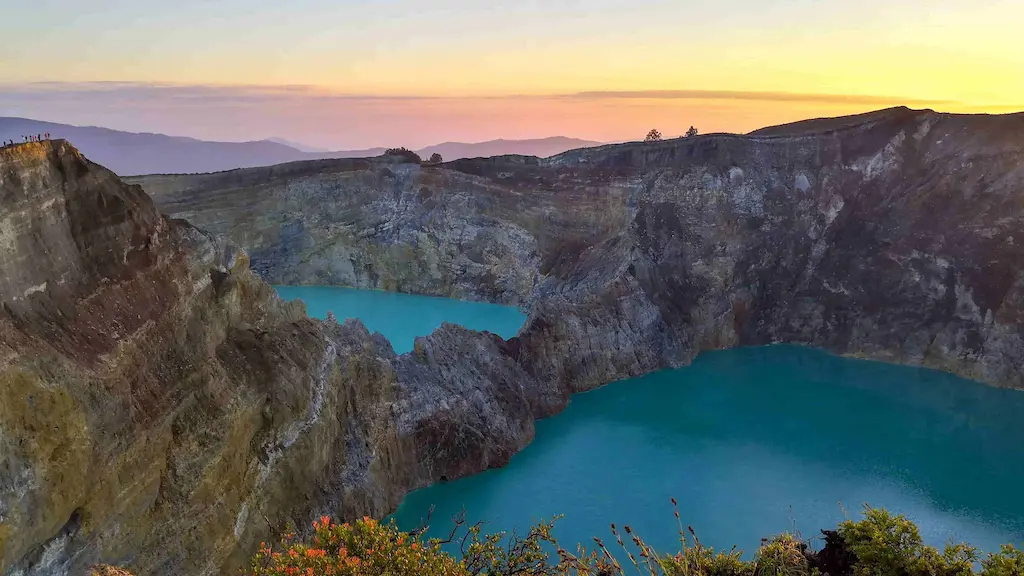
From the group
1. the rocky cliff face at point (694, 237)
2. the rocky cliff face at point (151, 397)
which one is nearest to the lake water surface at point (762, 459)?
the rocky cliff face at point (694, 237)

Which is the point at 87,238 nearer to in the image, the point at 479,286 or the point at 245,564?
the point at 245,564

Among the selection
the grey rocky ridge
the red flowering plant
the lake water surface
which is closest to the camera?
the red flowering plant

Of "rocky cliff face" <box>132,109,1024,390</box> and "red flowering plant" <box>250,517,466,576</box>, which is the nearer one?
"red flowering plant" <box>250,517,466,576</box>

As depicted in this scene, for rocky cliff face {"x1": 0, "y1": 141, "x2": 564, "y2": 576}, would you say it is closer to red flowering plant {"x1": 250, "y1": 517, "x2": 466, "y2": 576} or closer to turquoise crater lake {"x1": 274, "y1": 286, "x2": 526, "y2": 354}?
red flowering plant {"x1": 250, "y1": 517, "x2": 466, "y2": 576}

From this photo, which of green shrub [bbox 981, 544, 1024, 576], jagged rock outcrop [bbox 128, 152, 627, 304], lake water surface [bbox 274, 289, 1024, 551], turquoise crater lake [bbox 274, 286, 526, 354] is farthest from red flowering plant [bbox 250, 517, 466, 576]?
jagged rock outcrop [bbox 128, 152, 627, 304]

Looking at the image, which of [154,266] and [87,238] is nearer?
[87,238]

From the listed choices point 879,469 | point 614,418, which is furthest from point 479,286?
point 879,469
